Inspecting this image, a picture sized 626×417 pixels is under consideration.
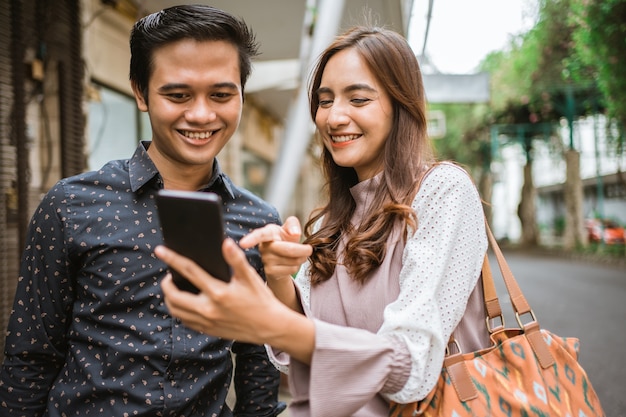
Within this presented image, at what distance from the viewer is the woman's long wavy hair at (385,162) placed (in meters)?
1.45

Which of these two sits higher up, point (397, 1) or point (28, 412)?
point (397, 1)

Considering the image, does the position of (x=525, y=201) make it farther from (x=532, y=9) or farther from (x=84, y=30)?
(x=84, y=30)

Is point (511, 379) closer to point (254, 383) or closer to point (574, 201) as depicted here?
point (254, 383)

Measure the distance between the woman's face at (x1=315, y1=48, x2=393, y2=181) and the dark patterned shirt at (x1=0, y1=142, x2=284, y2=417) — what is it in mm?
618

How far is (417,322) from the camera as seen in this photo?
119cm

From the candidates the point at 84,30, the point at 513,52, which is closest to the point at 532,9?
the point at 513,52

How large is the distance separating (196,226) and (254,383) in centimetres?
121

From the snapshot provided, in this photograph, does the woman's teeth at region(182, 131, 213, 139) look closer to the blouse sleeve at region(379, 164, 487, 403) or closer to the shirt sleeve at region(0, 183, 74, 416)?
the shirt sleeve at region(0, 183, 74, 416)

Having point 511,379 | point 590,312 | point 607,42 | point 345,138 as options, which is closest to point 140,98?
point 345,138

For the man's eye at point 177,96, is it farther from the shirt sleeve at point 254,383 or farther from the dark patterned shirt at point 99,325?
the shirt sleeve at point 254,383

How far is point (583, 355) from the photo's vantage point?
5836 millimetres

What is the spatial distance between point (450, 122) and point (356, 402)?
28660 mm

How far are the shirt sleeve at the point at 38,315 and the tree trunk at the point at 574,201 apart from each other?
20125 mm

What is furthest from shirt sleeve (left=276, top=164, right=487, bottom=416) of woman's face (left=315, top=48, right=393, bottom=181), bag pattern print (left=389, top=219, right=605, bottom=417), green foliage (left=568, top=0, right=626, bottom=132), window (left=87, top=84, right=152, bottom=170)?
green foliage (left=568, top=0, right=626, bottom=132)
